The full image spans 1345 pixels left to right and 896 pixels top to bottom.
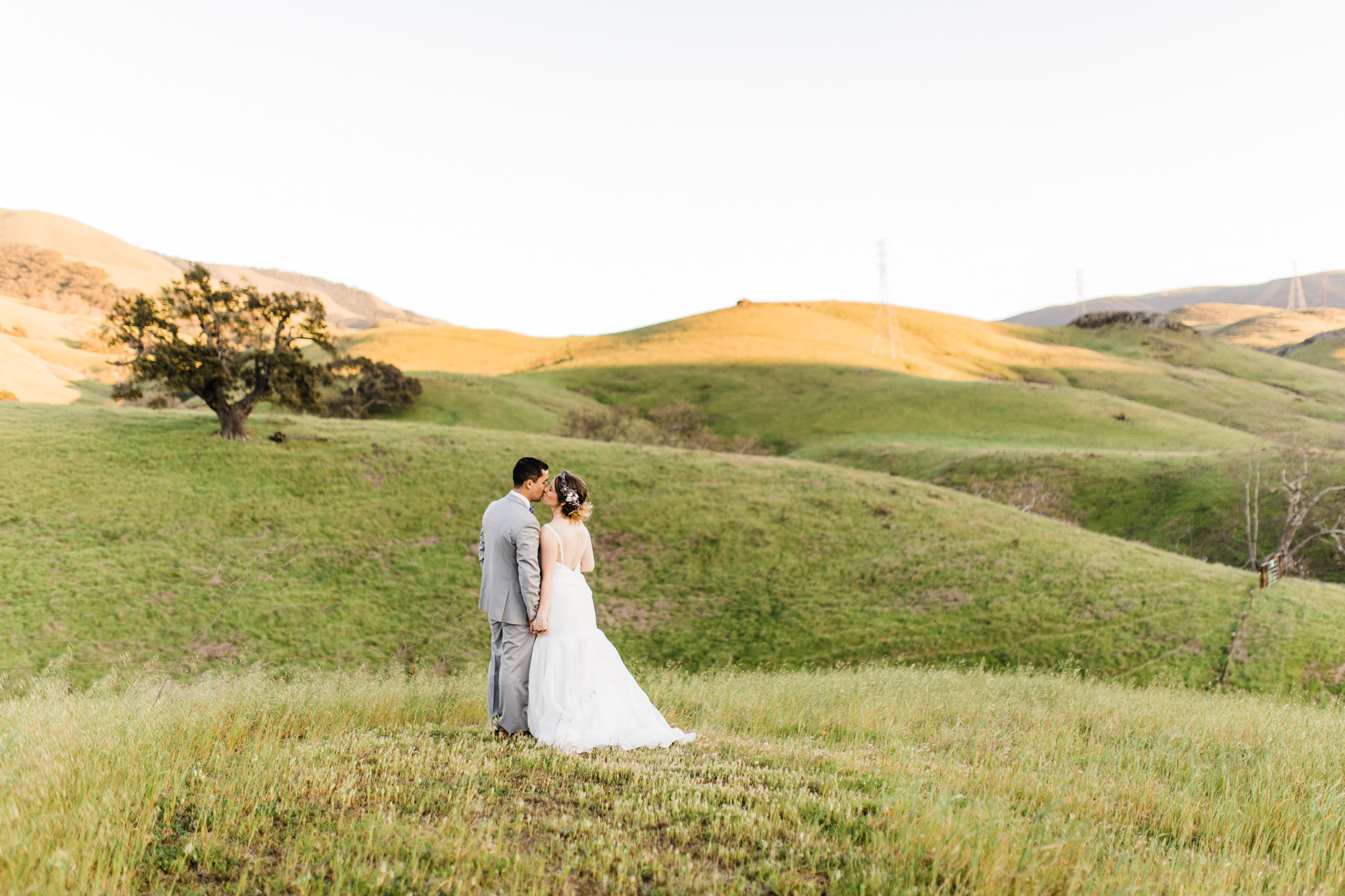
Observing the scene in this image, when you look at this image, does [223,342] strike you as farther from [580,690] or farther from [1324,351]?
[1324,351]

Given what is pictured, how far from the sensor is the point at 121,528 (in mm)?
25125

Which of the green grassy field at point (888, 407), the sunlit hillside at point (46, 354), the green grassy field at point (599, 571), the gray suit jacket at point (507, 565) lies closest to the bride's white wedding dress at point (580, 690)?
the gray suit jacket at point (507, 565)

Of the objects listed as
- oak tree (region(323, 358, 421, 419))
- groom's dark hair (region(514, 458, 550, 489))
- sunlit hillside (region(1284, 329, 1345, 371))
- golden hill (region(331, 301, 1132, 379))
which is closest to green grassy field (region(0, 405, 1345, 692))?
groom's dark hair (region(514, 458, 550, 489))

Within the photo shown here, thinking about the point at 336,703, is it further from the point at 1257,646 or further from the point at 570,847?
the point at 1257,646

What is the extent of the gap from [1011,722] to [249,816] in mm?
9887

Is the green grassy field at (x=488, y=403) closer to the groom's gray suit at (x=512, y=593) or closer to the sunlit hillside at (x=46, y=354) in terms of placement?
the sunlit hillside at (x=46, y=354)

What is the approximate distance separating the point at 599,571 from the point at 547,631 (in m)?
19.9

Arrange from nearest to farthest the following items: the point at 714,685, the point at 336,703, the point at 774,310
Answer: the point at 336,703 → the point at 714,685 → the point at 774,310

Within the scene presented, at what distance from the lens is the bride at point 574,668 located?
7.70 meters

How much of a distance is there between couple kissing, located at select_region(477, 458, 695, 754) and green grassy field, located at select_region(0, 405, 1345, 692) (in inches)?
464

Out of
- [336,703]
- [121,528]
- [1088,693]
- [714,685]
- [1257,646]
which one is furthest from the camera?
[121,528]

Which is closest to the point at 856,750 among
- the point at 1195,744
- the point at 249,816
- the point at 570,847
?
the point at 570,847

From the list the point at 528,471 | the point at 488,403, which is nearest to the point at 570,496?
the point at 528,471

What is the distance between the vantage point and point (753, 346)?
12431 cm
